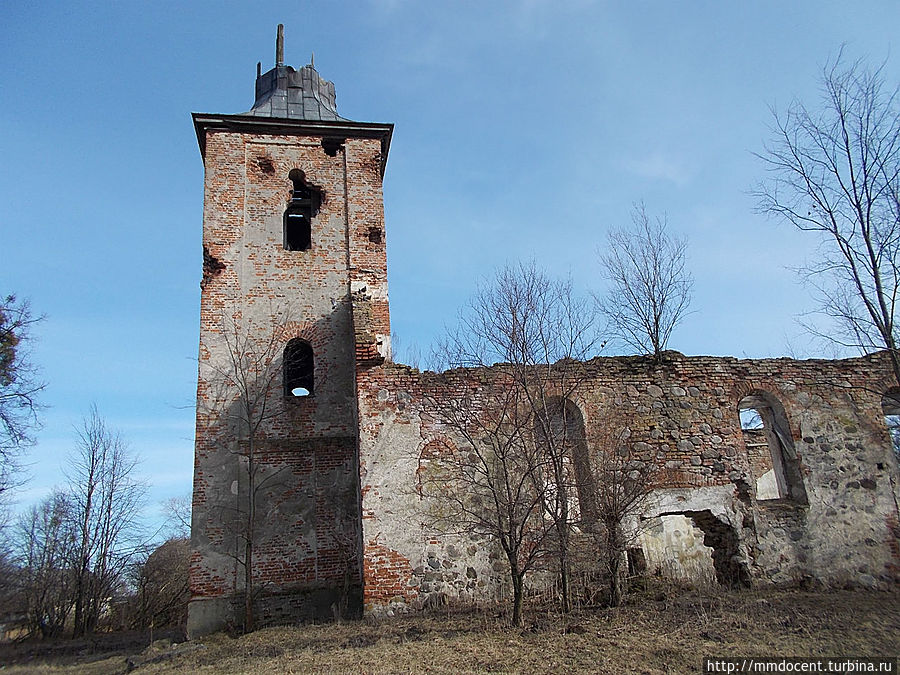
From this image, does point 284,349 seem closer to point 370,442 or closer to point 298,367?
point 298,367

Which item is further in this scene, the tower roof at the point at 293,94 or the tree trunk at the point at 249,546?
the tower roof at the point at 293,94

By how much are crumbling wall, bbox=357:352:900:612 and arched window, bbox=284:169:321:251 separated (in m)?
5.39

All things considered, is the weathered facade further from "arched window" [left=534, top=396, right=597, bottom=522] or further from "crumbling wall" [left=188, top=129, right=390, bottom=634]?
"arched window" [left=534, top=396, right=597, bottom=522]

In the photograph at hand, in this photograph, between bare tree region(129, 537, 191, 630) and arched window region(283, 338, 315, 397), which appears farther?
bare tree region(129, 537, 191, 630)

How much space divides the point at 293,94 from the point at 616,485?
1243 centimetres

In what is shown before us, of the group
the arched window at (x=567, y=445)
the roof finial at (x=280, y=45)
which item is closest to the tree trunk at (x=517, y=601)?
the arched window at (x=567, y=445)

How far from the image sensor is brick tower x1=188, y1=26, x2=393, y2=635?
1047 cm

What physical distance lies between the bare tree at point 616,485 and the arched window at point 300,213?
25.9 feet

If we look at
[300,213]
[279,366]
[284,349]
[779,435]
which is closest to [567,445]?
[779,435]

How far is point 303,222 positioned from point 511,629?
10.2 metres

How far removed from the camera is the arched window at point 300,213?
1379 centimetres

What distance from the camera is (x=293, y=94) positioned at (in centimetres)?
1534

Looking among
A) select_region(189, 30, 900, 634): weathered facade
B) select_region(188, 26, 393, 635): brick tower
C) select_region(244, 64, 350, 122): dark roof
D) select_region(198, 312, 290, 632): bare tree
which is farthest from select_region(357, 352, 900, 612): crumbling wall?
select_region(244, 64, 350, 122): dark roof

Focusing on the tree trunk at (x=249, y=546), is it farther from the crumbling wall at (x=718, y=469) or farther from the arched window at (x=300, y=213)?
the arched window at (x=300, y=213)
